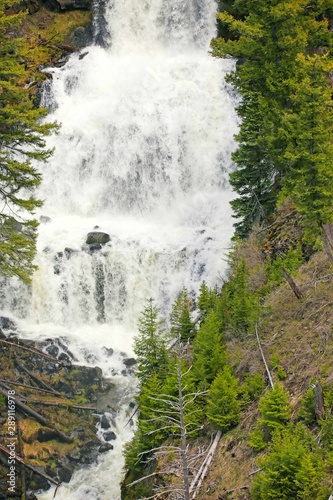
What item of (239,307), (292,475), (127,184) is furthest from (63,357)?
(292,475)

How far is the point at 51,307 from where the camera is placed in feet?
93.6

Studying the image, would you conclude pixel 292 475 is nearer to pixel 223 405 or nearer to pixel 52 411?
pixel 223 405

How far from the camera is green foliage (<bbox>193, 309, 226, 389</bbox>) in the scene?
1479 cm

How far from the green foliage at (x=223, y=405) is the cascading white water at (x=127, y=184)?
Answer: 809 centimetres

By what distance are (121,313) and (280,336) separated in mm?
14593

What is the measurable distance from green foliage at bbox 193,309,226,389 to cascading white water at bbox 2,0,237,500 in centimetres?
722

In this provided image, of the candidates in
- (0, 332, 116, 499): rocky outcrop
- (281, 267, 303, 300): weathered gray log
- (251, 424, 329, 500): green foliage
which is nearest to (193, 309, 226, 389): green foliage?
(281, 267, 303, 300): weathered gray log

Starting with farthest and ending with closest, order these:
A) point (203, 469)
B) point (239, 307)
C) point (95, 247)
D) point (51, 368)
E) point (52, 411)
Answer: point (95, 247), point (51, 368), point (52, 411), point (239, 307), point (203, 469)

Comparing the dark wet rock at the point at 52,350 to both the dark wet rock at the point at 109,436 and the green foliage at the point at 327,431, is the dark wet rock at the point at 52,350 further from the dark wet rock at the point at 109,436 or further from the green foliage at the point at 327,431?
the green foliage at the point at 327,431

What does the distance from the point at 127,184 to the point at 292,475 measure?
25.8 m

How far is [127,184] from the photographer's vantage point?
3438cm

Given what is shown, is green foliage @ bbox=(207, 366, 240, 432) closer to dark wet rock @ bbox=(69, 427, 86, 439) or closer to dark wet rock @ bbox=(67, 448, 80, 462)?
dark wet rock @ bbox=(67, 448, 80, 462)

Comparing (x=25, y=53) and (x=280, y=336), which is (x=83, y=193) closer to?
(x=25, y=53)

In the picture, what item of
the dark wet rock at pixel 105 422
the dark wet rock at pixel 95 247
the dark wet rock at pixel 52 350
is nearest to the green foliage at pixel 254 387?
the dark wet rock at pixel 105 422
